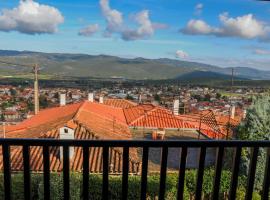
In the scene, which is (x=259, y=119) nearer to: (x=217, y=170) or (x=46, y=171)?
(x=217, y=170)

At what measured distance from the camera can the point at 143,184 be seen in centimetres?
188

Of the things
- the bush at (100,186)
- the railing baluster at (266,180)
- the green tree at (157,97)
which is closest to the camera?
the railing baluster at (266,180)

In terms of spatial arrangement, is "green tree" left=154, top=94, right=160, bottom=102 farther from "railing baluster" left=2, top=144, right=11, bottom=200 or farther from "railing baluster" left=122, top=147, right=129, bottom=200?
"railing baluster" left=2, top=144, right=11, bottom=200

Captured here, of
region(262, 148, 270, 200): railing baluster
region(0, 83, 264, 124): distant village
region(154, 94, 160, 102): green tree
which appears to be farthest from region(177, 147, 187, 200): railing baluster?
region(154, 94, 160, 102): green tree

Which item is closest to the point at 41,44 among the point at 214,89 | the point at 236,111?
the point at 214,89

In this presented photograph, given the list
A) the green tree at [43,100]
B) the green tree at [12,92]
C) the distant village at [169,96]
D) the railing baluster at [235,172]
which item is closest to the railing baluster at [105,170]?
the railing baluster at [235,172]

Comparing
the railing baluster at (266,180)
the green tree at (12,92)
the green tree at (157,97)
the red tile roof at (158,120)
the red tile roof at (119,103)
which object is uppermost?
the railing baluster at (266,180)

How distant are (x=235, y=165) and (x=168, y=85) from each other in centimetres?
1174

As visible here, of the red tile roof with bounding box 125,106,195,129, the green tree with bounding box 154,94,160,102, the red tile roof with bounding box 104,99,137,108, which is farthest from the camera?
the red tile roof with bounding box 104,99,137,108

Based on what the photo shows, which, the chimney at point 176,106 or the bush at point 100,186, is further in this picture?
the chimney at point 176,106

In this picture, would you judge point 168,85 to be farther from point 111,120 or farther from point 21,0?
point 21,0

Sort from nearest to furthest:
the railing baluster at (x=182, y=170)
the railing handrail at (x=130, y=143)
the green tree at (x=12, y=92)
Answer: the railing handrail at (x=130, y=143) < the railing baluster at (x=182, y=170) < the green tree at (x=12, y=92)

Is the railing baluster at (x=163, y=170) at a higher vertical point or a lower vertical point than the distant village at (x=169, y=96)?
higher

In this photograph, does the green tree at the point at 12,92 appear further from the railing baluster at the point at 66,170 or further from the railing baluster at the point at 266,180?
the railing baluster at the point at 266,180
